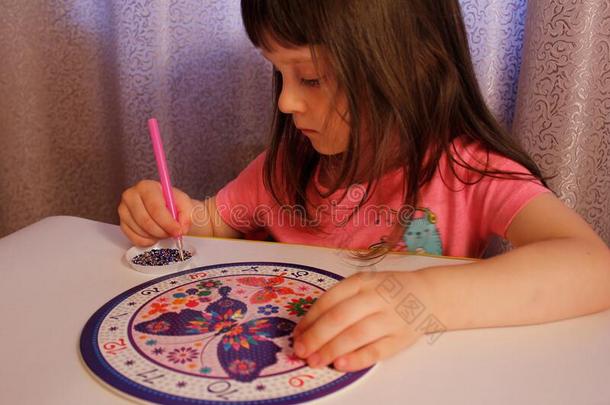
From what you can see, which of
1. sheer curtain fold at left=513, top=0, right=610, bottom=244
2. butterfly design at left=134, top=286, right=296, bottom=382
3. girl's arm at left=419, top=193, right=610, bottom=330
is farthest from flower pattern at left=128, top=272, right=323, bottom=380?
sheer curtain fold at left=513, top=0, right=610, bottom=244

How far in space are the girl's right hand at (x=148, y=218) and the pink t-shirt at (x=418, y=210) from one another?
0.19 metres

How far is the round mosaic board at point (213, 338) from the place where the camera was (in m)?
0.39

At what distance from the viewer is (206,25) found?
114 centimetres

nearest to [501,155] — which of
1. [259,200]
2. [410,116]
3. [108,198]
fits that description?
[410,116]

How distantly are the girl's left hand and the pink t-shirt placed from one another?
0.29m

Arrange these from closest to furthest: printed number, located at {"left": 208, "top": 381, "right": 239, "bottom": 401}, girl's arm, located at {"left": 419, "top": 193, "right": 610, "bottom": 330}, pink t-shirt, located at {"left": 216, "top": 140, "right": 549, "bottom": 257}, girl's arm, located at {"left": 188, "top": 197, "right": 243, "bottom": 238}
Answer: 1. printed number, located at {"left": 208, "top": 381, "right": 239, "bottom": 401}
2. girl's arm, located at {"left": 419, "top": 193, "right": 610, "bottom": 330}
3. pink t-shirt, located at {"left": 216, "top": 140, "right": 549, "bottom": 257}
4. girl's arm, located at {"left": 188, "top": 197, "right": 243, "bottom": 238}

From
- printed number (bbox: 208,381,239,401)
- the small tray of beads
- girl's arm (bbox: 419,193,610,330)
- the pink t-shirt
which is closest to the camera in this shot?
printed number (bbox: 208,381,239,401)

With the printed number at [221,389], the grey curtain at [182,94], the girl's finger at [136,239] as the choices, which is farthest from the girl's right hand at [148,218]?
the grey curtain at [182,94]

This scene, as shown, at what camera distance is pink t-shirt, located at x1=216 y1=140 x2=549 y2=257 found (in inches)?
28.4

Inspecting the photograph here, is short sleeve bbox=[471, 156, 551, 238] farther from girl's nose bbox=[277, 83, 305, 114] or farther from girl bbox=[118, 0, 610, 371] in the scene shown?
girl's nose bbox=[277, 83, 305, 114]

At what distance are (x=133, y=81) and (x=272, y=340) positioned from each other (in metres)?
0.90

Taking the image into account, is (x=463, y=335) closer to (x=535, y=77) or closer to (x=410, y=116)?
(x=410, y=116)

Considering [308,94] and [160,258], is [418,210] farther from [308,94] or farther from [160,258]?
[160,258]

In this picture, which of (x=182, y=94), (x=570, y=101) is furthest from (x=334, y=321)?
(x=182, y=94)
